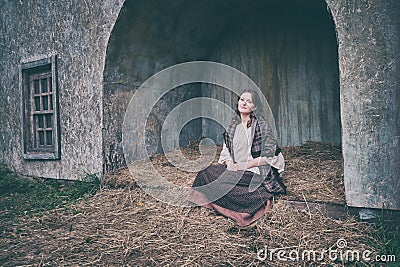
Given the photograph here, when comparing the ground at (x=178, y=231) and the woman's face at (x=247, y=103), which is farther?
the woman's face at (x=247, y=103)

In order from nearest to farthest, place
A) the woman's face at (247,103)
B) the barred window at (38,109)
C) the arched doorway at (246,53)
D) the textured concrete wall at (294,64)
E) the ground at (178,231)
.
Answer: the ground at (178,231) < the woman's face at (247,103) < the arched doorway at (246,53) < the textured concrete wall at (294,64) < the barred window at (38,109)

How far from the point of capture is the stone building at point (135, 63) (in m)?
5.61

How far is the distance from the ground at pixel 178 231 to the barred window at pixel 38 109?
136cm

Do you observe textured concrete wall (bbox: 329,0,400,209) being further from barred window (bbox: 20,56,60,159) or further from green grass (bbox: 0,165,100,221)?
barred window (bbox: 20,56,60,159)

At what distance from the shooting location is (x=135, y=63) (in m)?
5.82

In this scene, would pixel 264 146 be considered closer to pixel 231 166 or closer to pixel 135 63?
pixel 231 166

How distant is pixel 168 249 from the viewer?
12.4ft

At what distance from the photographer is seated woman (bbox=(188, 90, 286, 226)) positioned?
4148 millimetres

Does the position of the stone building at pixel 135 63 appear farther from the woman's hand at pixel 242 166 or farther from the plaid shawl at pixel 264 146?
the woman's hand at pixel 242 166

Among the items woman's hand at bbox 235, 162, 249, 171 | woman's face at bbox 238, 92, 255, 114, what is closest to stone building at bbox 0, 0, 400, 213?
woman's face at bbox 238, 92, 255, 114

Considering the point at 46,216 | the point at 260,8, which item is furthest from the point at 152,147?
the point at 260,8

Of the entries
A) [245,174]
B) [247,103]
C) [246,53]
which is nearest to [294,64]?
[246,53]

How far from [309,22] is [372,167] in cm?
278

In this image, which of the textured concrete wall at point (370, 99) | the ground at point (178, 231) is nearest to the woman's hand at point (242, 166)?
the ground at point (178, 231)
